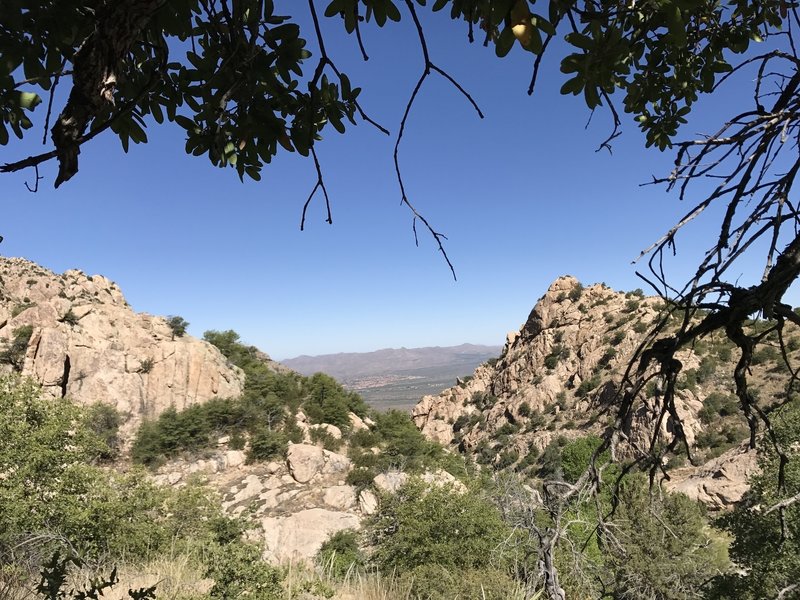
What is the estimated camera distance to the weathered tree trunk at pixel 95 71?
1016 mm

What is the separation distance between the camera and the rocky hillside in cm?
2817

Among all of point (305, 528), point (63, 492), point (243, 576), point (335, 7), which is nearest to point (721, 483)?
point (305, 528)

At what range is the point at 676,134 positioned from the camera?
2621 millimetres

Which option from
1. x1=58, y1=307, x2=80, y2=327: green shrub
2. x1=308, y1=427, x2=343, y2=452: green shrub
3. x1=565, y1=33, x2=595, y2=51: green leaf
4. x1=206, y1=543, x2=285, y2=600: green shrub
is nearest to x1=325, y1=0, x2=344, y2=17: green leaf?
x1=565, y1=33, x2=595, y2=51: green leaf

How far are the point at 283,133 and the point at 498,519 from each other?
15636 millimetres

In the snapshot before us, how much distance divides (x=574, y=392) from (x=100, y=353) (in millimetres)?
37858

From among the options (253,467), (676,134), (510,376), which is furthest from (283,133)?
(510,376)

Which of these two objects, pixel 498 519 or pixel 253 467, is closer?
pixel 498 519

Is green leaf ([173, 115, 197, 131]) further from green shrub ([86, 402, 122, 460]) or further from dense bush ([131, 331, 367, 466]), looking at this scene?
green shrub ([86, 402, 122, 460])

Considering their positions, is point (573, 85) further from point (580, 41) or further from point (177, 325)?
point (177, 325)

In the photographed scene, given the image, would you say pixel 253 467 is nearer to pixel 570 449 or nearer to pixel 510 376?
pixel 570 449

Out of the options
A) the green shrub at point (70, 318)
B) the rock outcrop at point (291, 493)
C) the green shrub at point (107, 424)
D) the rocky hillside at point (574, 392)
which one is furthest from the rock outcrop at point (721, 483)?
the green shrub at point (70, 318)

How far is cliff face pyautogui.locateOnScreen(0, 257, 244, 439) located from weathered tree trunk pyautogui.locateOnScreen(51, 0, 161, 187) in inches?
1048

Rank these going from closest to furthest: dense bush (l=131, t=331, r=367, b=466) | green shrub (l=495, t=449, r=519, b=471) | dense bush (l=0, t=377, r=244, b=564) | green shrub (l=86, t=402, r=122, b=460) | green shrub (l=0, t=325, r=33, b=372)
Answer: dense bush (l=0, t=377, r=244, b=564), green shrub (l=86, t=402, r=122, b=460), dense bush (l=131, t=331, r=367, b=466), green shrub (l=0, t=325, r=33, b=372), green shrub (l=495, t=449, r=519, b=471)
